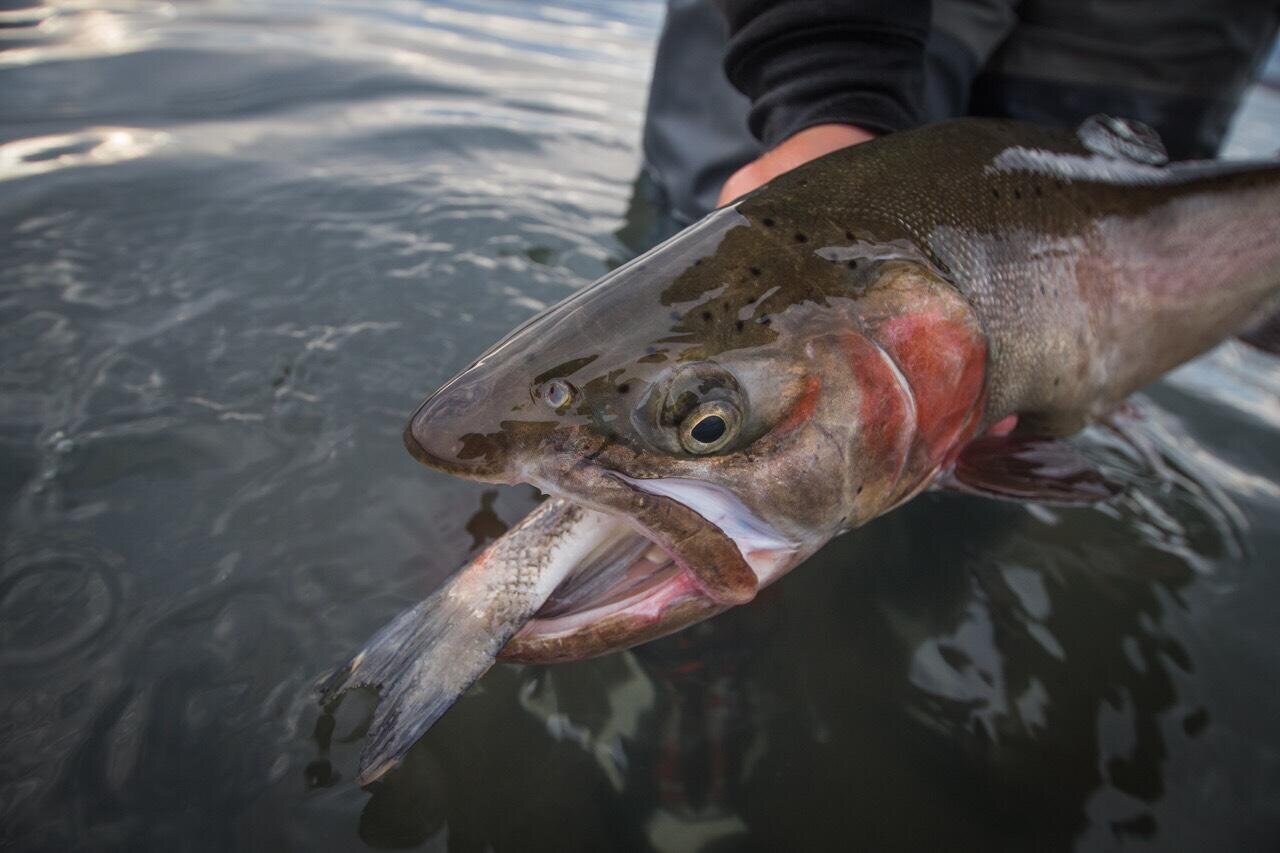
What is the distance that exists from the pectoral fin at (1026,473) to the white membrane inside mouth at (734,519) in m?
0.68

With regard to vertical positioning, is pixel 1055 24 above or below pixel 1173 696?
above

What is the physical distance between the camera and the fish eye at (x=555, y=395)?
1.22 meters

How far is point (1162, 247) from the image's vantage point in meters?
2.13

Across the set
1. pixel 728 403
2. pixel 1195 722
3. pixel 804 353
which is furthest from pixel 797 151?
pixel 1195 722

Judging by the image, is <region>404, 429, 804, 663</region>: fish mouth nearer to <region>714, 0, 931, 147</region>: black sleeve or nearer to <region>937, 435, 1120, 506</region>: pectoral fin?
<region>937, 435, 1120, 506</region>: pectoral fin

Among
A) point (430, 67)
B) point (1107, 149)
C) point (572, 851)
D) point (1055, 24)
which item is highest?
point (1055, 24)

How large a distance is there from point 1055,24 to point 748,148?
128cm

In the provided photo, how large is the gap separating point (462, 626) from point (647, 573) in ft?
1.14

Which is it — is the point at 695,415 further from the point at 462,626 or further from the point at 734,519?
the point at 462,626

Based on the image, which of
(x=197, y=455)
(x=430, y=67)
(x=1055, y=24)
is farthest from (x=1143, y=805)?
(x=430, y=67)

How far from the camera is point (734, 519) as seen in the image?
4.37 ft

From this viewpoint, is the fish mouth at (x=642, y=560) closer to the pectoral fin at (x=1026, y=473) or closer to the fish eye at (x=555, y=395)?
the fish eye at (x=555, y=395)

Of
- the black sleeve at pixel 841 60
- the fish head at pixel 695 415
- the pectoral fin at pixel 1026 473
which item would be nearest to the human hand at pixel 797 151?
the black sleeve at pixel 841 60

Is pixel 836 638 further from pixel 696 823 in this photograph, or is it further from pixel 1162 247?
pixel 1162 247
